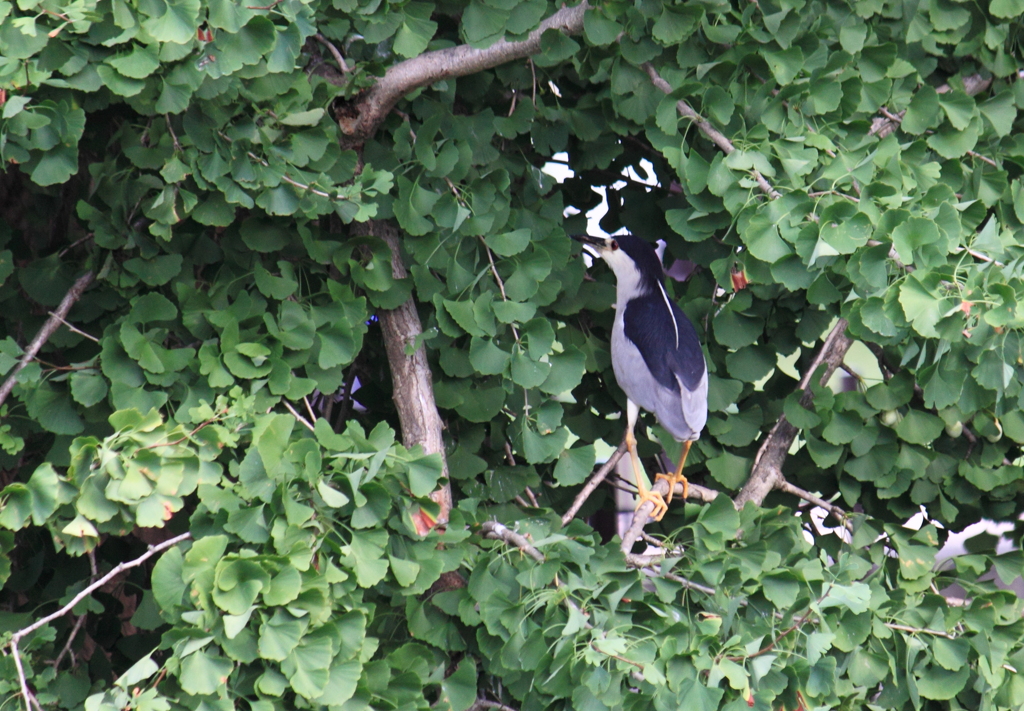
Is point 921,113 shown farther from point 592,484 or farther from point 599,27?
point 592,484

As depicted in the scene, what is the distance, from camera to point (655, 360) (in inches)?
64.5

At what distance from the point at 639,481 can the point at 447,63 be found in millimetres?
785

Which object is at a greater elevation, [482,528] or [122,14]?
[122,14]

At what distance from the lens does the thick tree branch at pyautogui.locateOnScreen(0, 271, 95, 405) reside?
54.0 inches

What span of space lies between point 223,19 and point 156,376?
1.67ft

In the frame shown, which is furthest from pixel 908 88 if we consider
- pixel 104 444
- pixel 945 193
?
pixel 104 444

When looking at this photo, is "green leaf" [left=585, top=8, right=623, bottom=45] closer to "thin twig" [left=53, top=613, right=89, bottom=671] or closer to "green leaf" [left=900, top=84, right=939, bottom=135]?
"green leaf" [left=900, top=84, right=939, bottom=135]

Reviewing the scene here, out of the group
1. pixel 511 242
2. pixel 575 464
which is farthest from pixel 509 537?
pixel 511 242

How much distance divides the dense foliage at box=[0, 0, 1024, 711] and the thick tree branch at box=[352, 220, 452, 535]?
0.10 feet

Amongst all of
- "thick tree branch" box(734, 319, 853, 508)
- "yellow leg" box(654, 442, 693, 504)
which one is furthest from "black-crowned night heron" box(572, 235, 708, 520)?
"thick tree branch" box(734, 319, 853, 508)

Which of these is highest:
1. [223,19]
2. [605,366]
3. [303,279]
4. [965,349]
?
[223,19]

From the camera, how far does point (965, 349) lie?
3.86ft

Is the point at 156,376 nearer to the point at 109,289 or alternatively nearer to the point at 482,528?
the point at 109,289

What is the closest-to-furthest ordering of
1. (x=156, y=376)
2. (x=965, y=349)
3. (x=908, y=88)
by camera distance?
(x=965, y=349) → (x=156, y=376) → (x=908, y=88)
